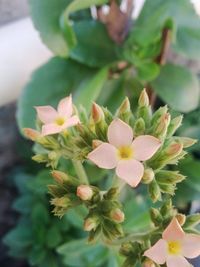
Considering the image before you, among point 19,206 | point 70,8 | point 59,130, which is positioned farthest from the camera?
point 19,206

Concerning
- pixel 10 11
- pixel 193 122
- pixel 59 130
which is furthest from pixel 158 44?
pixel 59 130

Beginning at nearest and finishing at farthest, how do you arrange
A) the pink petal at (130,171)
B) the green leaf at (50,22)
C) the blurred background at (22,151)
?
the pink petal at (130,171), the green leaf at (50,22), the blurred background at (22,151)

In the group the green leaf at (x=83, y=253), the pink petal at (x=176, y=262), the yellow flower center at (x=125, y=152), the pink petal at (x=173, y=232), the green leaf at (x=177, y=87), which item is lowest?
the green leaf at (x=83, y=253)

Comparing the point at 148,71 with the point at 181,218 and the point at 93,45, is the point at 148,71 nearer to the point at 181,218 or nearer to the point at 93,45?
the point at 93,45

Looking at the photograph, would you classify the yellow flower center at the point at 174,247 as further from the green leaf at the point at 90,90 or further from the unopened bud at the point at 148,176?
the green leaf at the point at 90,90

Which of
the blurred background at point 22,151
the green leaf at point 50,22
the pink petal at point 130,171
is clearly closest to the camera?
the pink petal at point 130,171

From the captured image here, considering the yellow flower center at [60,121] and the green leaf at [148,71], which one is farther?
the green leaf at [148,71]

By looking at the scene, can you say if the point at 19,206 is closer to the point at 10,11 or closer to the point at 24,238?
the point at 24,238

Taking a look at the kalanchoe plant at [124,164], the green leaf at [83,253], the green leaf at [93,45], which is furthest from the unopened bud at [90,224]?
the green leaf at [93,45]
